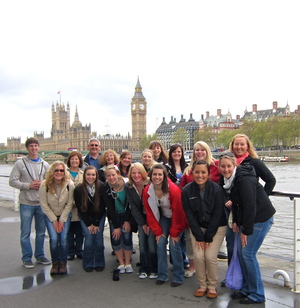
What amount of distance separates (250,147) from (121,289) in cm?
177

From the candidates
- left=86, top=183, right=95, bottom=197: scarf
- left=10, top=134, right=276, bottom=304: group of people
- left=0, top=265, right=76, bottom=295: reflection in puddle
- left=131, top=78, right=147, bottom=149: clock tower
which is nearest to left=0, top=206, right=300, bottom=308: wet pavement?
left=0, top=265, right=76, bottom=295: reflection in puddle

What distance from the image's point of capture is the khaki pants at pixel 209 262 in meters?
2.93

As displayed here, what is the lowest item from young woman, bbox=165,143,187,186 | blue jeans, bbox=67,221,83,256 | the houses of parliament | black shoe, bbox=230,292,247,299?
black shoe, bbox=230,292,247,299

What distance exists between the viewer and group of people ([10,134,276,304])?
9.22 feet

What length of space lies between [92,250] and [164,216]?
962 millimetres

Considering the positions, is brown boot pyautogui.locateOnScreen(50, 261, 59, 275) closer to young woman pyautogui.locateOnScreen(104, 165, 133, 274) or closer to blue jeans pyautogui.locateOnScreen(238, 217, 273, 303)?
young woman pyautogui.locateOnScreen(104, 165, 133, 274)

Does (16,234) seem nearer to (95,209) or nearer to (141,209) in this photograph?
(95,209)

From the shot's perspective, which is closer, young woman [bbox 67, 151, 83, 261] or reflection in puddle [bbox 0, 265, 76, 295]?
reflection in puddle [bbox 0, 265, 76, 295]

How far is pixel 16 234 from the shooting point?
201 inches

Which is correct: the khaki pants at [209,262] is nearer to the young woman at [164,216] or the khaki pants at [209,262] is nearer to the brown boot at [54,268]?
the young woman at [164,216]

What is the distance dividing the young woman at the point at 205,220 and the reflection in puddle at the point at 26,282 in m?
1.45

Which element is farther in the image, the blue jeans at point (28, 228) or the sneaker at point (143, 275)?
the blue jeans at point (28, 228)

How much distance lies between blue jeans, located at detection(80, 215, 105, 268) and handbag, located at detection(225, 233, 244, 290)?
1.43m

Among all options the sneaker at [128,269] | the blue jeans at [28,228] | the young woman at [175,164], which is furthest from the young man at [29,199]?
the young woman at [175,164]
